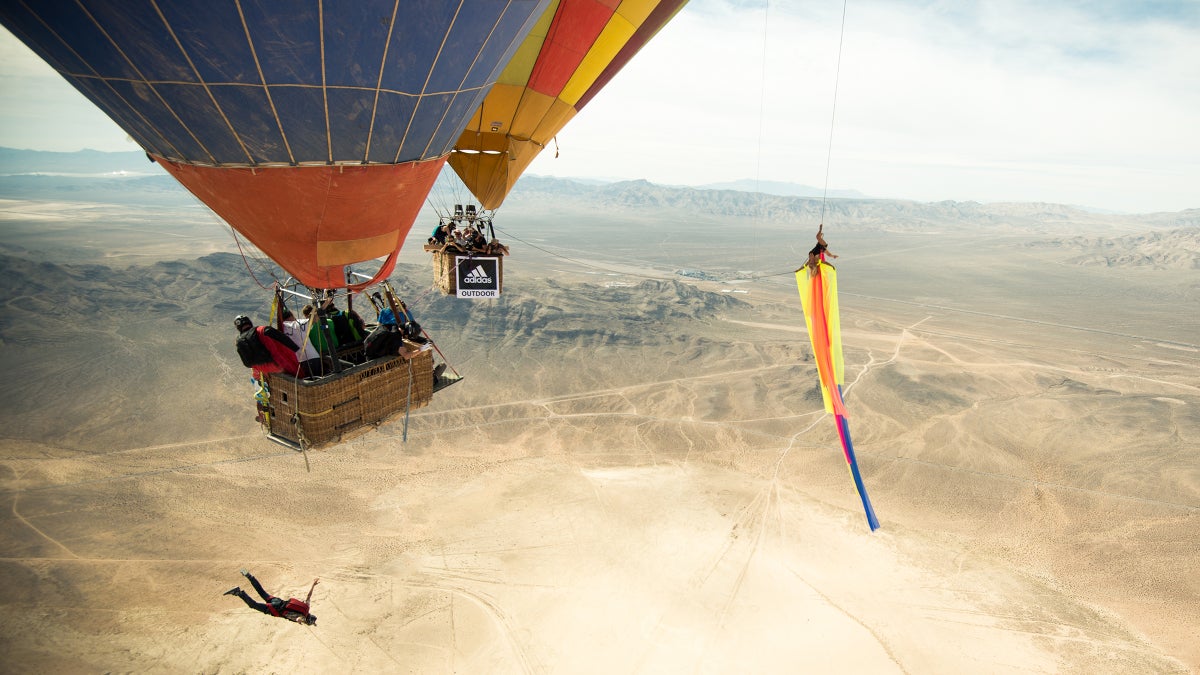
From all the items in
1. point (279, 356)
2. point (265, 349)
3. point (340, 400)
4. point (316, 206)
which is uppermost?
point (316, 206)

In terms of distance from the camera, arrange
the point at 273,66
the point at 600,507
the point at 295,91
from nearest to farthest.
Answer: the point at 273,66 → the point at 295,91 → the point at 600,507

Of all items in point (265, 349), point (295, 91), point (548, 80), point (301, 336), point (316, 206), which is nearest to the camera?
point (295, 91)

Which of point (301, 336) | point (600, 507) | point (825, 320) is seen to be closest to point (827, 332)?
point (825, 320)

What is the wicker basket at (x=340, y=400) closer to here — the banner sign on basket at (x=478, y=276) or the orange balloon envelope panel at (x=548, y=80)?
the banner sign on basket at (x=478, y=276)

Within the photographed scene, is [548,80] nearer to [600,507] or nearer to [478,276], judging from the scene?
[478,276]

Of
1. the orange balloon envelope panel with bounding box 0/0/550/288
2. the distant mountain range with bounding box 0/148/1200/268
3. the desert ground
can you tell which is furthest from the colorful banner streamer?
the distant mountain range with bounding box 0/148/1200/268

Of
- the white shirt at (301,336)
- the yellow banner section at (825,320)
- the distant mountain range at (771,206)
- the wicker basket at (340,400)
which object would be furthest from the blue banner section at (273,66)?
the distant mountain range at (771,206)

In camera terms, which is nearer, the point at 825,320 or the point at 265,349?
the point at 265,349

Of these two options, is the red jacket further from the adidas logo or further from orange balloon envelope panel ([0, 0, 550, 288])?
the adidas logo

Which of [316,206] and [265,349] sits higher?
[316,206]
